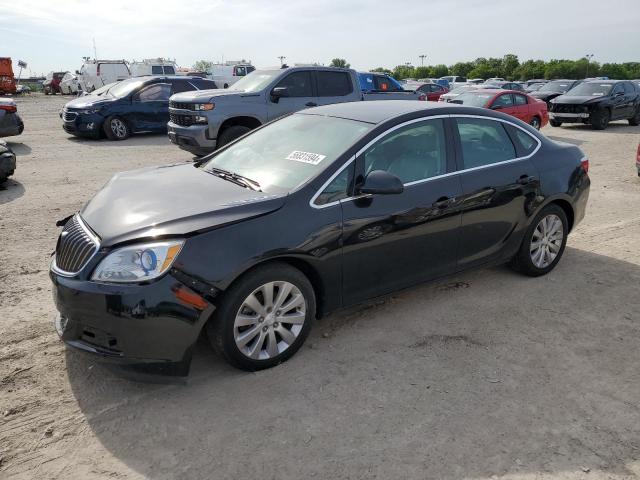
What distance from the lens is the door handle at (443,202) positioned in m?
4.10

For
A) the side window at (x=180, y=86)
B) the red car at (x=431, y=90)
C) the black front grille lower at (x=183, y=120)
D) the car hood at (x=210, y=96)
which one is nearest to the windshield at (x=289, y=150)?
the car hood at (x=210, y=96)

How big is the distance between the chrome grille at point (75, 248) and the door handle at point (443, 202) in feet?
8.09

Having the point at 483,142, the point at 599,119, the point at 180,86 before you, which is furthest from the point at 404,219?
the point at 599,119

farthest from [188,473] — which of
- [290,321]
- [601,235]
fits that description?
[601,235]

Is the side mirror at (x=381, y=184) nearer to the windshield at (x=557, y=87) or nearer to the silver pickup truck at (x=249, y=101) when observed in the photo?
the silver pickup truck at (x=249, y=101)

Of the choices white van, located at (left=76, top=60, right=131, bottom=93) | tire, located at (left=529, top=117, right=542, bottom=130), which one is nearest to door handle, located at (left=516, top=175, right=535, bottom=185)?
tire, located at (left=529, top=117, right=542, bottom=130)

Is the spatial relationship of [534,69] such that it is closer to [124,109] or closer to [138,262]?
[124,109]

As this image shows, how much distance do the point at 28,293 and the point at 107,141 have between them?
10.5 m

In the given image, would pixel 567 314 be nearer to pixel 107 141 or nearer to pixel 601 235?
pixel 601 235

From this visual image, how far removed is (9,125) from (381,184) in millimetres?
11525

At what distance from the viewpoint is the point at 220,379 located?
11.1 ft

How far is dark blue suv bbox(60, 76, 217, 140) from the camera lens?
13.8 m

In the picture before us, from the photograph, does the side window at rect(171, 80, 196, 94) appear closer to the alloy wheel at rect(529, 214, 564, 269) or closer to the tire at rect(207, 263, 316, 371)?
the alloy wheel at rect(529, 214, 564, 269)

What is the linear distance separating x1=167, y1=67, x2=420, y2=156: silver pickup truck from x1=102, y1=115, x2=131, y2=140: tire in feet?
13.0
